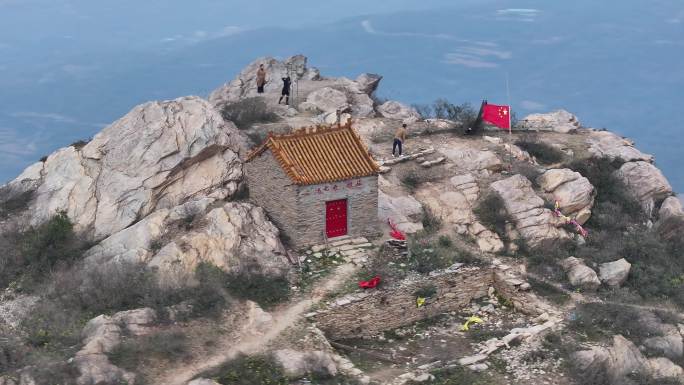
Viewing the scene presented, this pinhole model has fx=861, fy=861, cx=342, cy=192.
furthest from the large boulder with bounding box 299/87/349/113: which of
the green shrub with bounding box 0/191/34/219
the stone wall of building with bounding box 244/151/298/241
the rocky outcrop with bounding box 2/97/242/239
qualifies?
the green shrub with bounding box 0/191/34/219

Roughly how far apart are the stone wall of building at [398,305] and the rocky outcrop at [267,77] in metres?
19.7

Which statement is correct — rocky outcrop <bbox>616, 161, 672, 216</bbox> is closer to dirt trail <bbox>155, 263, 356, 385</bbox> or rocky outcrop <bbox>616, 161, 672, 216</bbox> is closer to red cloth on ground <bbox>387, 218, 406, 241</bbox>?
red cloth on ground <bbox>387, 218, 406, 241</bbox>

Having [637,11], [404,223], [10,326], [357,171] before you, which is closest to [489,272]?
[404,223]

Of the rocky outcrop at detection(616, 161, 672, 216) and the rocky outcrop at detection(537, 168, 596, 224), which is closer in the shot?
the rocky outcrop at detection(537, 168, 596, 224)

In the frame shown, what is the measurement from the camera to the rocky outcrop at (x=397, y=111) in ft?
144

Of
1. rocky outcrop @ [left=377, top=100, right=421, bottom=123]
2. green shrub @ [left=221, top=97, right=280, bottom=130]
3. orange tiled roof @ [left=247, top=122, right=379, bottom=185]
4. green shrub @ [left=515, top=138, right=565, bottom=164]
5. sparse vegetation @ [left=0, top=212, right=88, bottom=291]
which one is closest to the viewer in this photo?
sparse vegetation @ [left=0, top=212, right=88, bottom=291]

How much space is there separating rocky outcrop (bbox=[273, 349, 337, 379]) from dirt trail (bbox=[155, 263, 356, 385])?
93cm

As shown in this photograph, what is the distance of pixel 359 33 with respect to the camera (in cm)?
17438

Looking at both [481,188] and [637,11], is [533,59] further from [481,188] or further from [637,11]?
[481,188]

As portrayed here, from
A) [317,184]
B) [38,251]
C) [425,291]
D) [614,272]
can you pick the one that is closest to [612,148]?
[614,272]

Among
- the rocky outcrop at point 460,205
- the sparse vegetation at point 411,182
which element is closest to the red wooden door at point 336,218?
the rocky outcrop at point 460,205

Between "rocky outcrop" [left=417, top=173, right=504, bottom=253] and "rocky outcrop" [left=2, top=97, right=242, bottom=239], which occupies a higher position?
"rocky outcrop" [left=2, top=97, right=242, bottom=239]

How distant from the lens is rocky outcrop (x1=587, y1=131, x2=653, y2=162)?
131ft

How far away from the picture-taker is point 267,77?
161ft
